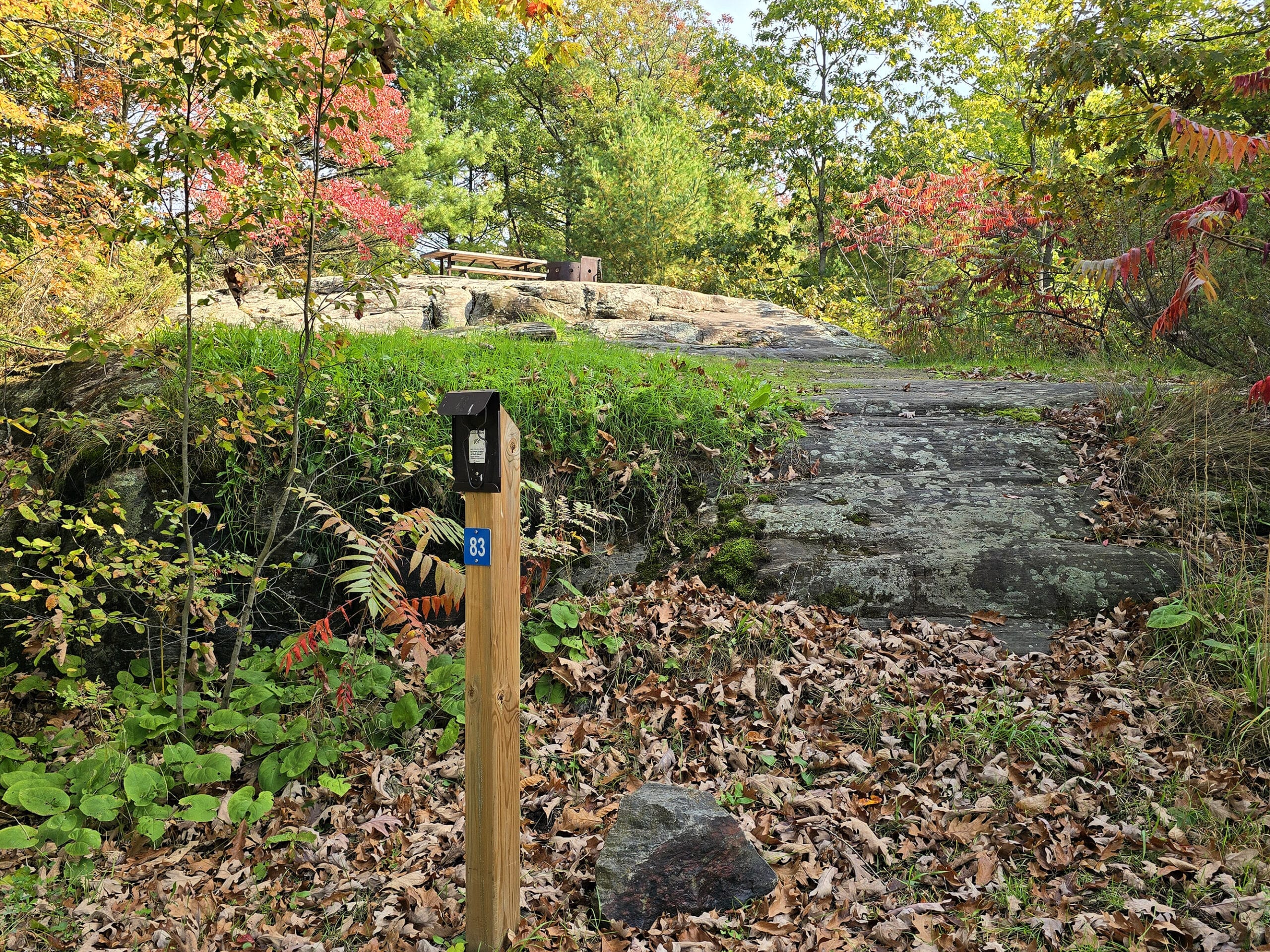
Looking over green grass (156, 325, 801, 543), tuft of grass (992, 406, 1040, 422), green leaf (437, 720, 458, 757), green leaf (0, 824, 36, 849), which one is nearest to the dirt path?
tuft of grass (992, 406, 1040, 422)

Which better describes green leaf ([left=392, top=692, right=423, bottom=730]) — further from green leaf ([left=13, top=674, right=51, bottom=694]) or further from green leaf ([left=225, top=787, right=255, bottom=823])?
green leaf ([left=13, top=674, right=51, bottom=694])

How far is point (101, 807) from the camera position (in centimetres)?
300

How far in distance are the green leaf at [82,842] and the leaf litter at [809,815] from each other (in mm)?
129

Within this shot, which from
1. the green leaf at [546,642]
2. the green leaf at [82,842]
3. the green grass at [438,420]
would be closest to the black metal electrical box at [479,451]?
the green grass at [438,420]

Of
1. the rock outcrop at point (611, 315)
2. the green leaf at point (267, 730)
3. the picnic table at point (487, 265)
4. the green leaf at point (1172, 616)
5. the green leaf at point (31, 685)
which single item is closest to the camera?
the green leaf at point (267, 730)

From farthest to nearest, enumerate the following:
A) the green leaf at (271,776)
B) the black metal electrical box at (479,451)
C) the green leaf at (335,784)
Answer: the green leaf at (271,776)
the green leaf at (335,784)
the black metal electrical box at (479,451)

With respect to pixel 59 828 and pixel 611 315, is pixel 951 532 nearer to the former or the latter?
pixel 59 828

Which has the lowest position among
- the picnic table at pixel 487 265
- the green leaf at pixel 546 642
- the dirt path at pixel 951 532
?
the green leaf at pixel 546 642

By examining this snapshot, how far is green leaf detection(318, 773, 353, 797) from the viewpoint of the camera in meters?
3.20

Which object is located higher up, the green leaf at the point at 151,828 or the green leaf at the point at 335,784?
the green leaf at the point at 335,784

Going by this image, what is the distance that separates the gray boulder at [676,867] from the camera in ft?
8.81

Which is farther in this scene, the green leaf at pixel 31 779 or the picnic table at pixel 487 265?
the picnic table at pixel 487 265

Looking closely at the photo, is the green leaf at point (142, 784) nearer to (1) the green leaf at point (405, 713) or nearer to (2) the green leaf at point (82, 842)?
(2) the green leaf at point (82, 842)

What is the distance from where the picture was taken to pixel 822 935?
2.56m
